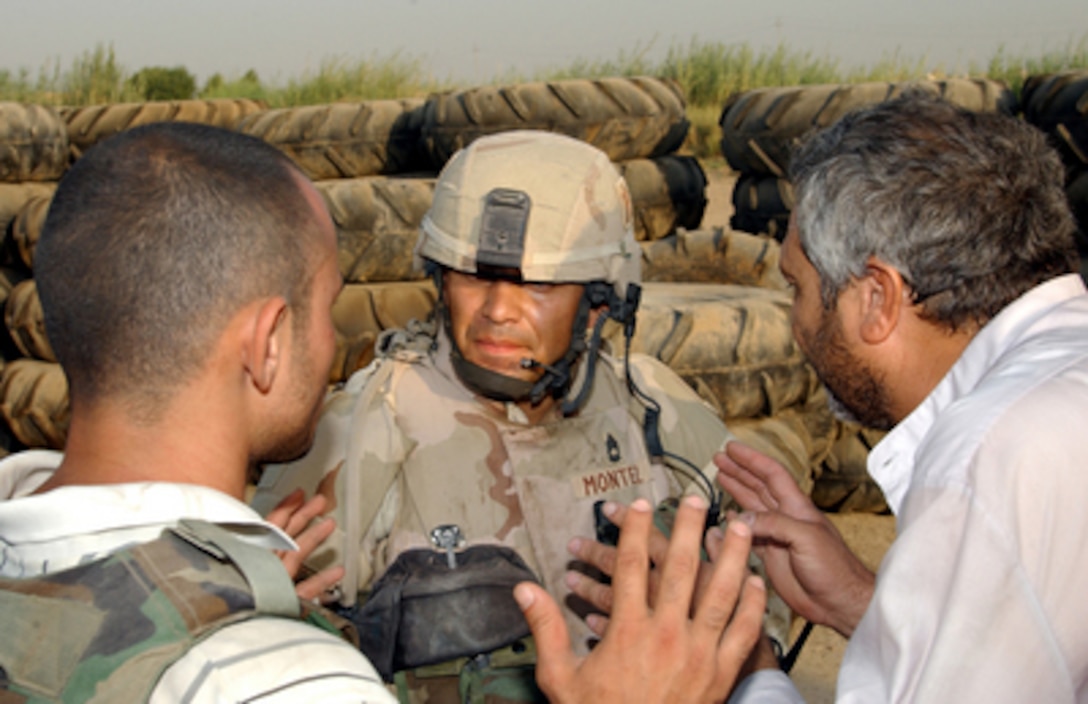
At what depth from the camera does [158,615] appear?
3.90ft

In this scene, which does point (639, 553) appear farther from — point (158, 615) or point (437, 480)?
point (437, 480)

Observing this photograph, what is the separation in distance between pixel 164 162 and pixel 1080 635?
58.0 inches

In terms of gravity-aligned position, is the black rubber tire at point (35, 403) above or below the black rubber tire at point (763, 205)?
below

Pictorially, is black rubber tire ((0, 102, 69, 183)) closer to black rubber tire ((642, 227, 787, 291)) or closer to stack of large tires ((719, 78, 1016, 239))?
black rubber tire ((642, 227, 787, 291))

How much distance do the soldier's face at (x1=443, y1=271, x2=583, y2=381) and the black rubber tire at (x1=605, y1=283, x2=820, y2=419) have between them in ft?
7.14

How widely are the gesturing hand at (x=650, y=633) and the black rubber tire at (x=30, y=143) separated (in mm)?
7989

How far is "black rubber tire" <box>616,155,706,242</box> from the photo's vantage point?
7.39 metres

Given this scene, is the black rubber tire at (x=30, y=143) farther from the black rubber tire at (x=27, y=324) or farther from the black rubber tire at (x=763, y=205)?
the black rubber tire at (x=763, y=205)

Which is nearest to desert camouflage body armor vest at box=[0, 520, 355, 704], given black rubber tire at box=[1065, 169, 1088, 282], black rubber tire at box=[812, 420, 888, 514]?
black rubber tire at box=[812, 420, 888, 514]

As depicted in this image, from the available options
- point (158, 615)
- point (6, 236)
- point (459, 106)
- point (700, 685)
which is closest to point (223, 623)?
point (158, 615)

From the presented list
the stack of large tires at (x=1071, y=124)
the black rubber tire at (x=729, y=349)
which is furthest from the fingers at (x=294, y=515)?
the stack of large tires at (x=1071, y=124)

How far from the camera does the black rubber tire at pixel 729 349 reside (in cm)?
502

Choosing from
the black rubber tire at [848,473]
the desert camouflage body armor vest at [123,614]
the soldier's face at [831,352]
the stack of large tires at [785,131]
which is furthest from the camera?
the stack of large tires at [785,131]

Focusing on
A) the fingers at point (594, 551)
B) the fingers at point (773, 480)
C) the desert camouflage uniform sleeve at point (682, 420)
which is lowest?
the desert camouflage uniform sleeve at point (682, 420)
